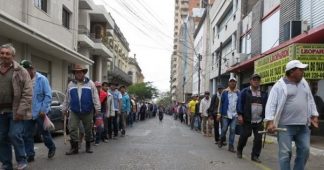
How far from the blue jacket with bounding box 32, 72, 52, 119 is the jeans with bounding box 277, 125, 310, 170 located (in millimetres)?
4204

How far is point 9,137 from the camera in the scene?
7.46m

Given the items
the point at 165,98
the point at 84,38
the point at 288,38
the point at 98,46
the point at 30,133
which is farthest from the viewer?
the point at 165,98

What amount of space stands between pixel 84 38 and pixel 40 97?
27.1 meters

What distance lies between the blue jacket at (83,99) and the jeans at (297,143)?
473 cm

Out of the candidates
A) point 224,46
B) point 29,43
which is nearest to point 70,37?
point 29,43

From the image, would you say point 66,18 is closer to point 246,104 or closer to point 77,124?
point 77,124

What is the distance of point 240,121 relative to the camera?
1096 cm

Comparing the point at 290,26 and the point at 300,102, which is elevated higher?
the point at 290,26

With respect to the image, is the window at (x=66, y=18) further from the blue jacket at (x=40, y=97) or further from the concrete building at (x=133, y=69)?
the concrete building at (x=133, y=69)

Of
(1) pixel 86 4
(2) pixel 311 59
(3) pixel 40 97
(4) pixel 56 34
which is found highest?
(1) pixel 86 4

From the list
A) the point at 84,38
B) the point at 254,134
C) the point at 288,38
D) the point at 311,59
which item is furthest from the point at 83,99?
the point at 84,38

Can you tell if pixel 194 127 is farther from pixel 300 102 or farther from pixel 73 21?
pixel 300 102

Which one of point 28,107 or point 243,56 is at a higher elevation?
point 243,56

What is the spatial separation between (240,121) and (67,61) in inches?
924
